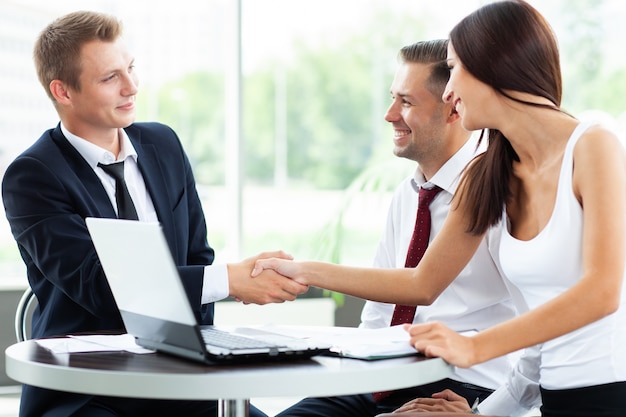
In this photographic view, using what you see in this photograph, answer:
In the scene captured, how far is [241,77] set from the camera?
5.10 meters

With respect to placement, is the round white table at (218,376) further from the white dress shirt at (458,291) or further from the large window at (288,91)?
the large window at (288,91)

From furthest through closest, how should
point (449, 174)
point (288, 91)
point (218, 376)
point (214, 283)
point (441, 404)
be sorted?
point (288, 91)
point (449, 174)
point (214, 283)
point (441, 404)
point (218, 376)

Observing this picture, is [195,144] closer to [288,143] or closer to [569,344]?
[288,143]

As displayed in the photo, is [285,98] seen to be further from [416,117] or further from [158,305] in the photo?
[158,305]

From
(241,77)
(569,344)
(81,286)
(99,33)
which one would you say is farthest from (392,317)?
(241,77)

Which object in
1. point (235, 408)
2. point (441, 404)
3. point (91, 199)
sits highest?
point (91, 199)

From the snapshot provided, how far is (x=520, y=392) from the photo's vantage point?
2125 mm

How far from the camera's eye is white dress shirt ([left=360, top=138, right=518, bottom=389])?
2.49 m

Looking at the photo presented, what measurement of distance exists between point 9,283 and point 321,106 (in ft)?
6.84

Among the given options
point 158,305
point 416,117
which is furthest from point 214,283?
point 416,117

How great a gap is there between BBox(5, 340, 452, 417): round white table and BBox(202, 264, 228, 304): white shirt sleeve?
58cm

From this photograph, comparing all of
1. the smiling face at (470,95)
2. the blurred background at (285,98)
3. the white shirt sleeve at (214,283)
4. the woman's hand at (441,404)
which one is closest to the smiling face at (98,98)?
the white shirt sleeve at (214,283)

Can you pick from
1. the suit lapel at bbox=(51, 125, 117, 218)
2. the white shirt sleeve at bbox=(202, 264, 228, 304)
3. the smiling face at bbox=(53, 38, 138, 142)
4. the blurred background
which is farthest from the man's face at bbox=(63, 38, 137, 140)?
the blurred background

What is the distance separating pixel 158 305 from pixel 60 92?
1.17m
